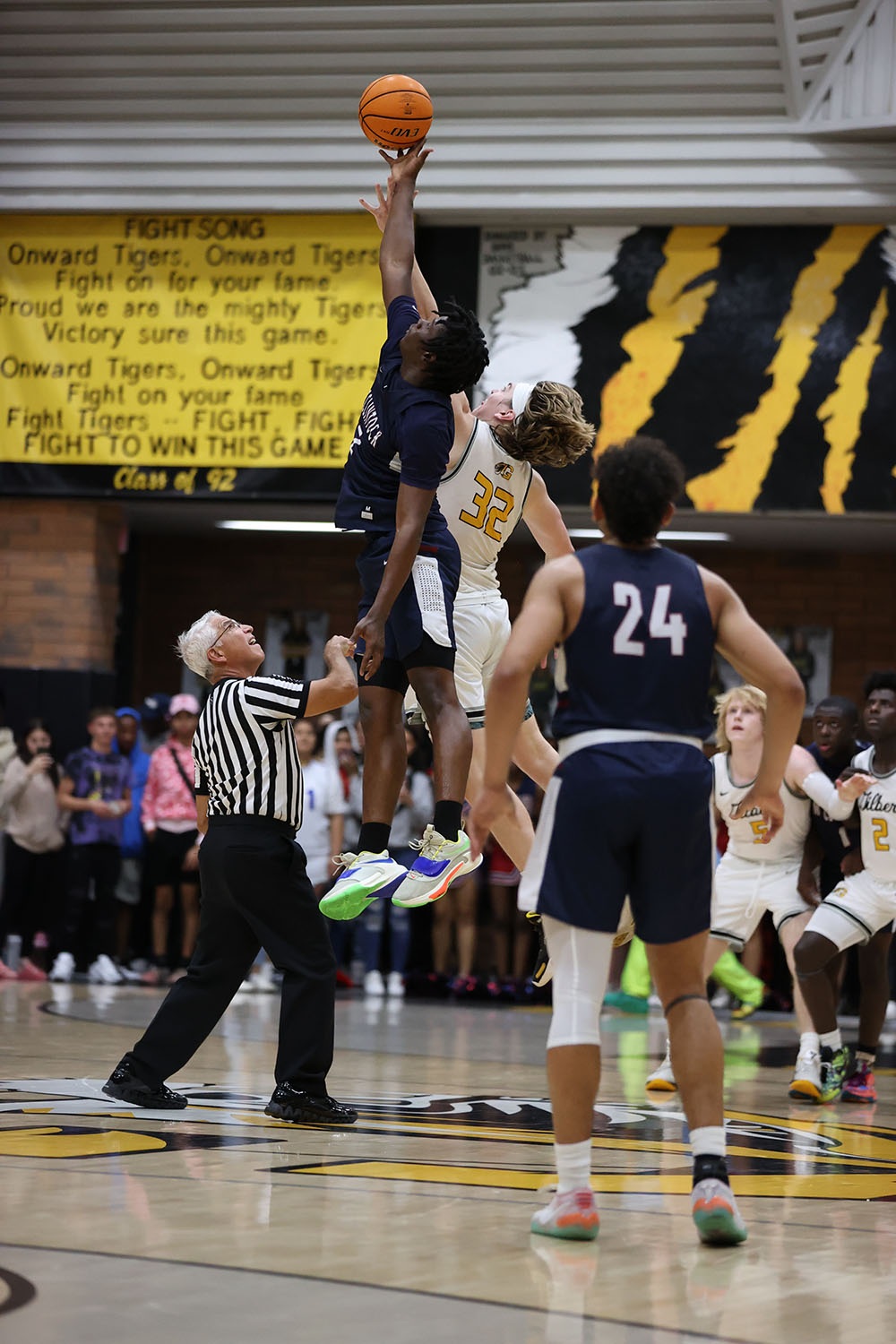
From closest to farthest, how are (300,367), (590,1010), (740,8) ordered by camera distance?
1. (590,1010)
2. (740,8)
3. (300,367)

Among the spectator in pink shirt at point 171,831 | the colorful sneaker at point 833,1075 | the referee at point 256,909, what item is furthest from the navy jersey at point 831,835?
the spectator in pink shirt at point 171,831

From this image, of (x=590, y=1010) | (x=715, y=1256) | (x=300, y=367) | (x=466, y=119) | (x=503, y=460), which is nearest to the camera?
(x=715, y=1256)

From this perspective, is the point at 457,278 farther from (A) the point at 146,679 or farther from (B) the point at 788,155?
(A) the point at 146,679

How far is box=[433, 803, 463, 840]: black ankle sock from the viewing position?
5.03m

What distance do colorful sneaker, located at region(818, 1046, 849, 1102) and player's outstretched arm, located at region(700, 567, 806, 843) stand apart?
3.31 metres

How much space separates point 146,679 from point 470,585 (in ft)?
34.6

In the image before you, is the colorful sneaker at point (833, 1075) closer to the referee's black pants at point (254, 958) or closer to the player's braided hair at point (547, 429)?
the referee's black pants at point (254, 958)

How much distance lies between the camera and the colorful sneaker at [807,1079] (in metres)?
6.54

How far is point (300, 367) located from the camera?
1216cm

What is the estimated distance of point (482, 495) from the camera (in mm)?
5445

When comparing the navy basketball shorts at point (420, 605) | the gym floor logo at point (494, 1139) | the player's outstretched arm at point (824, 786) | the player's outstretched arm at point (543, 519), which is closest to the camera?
the gym floor logo at point (494, 1139)

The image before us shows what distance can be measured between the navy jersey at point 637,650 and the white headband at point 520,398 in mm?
1923

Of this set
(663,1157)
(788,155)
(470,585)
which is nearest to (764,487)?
(788,155)

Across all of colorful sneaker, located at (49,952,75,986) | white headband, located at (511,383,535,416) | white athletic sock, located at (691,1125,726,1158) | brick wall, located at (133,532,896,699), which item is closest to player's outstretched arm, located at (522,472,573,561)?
white headband, located at (511,383,535,416)
